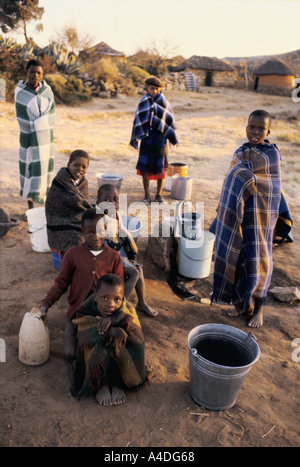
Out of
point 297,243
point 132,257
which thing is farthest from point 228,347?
point 297,243

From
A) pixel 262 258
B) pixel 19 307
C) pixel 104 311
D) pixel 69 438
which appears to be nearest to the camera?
pixel 69 438

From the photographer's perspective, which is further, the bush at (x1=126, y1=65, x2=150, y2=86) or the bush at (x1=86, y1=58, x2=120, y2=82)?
the bush at (x1=126, y1=65, x2=150, y2=86)

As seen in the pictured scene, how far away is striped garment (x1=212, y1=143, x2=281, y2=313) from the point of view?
2.74 meters

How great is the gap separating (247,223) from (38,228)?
213 centimetres

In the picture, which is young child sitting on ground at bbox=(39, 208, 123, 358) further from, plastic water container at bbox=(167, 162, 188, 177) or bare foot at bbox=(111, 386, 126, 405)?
plastic water container at bbox=(167, 162, 188, 177)

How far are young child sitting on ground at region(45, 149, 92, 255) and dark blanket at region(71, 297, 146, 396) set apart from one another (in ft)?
3.24

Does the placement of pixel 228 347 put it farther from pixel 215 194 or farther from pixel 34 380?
pixel 215 194

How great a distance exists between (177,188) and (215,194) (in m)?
0.81

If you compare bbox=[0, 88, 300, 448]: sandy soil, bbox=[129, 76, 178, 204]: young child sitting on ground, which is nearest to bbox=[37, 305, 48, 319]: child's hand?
bbox=[0, 88, 300, 448]: sandy soil

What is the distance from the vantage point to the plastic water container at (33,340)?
2340 millimetres

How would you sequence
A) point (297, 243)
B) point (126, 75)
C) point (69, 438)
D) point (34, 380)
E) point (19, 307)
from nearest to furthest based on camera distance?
1. point (69, 438)
2. point (34, 380)
3. point (19, 307)
4. point (297, 243)
5. point (126, 75)

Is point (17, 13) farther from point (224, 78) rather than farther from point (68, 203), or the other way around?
point (68, 203)

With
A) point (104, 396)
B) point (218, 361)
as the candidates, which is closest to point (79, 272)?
point (104, 396)

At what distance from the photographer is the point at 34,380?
2.29 m
